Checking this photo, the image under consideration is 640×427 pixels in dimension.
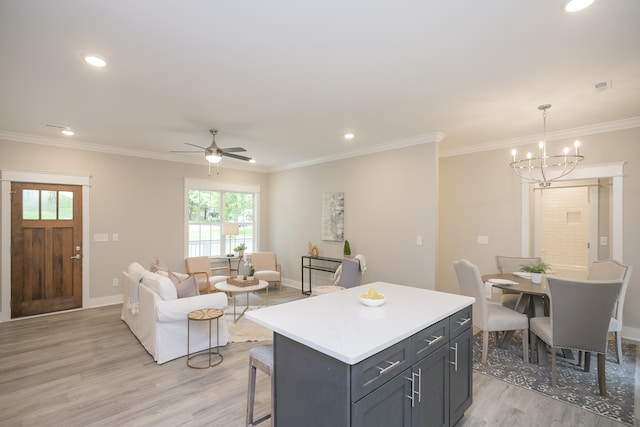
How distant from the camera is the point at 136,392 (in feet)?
8.84

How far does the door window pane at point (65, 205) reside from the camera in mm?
4977

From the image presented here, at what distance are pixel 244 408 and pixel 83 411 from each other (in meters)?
1.29

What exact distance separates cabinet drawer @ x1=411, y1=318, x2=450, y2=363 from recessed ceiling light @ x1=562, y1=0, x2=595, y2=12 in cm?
205

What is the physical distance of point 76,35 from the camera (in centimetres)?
215

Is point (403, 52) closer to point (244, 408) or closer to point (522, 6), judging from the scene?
point (522, 6)

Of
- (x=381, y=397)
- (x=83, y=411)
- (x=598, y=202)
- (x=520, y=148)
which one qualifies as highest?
(x=520, y=148)

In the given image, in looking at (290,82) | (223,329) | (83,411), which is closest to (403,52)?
(290,82)

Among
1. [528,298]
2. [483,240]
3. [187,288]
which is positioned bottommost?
[528,298]

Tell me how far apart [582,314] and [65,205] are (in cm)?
698

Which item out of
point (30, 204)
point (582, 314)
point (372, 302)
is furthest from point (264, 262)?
point (582, 314)

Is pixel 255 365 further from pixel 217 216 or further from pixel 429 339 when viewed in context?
pixel 217 216

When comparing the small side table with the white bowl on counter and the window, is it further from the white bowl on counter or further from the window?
the window

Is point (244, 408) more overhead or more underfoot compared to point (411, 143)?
more underfoot

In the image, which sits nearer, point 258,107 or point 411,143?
point 258,107
